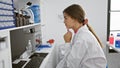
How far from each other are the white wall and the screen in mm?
974

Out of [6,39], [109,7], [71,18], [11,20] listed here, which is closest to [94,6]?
[109,7]

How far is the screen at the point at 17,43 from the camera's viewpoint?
71.4 inches

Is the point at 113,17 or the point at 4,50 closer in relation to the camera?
the point at 4,50

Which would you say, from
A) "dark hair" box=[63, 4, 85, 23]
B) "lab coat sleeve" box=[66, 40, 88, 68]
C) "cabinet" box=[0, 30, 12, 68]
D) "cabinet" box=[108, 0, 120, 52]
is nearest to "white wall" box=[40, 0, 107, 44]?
"cabinet" box=[108, 0, 120, 52]

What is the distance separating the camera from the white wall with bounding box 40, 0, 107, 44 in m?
3.14

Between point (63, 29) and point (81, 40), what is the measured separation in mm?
1684

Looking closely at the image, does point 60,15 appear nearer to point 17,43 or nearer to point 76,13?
point 17,43

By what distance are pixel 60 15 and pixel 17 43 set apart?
4.56ft

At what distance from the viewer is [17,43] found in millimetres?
1948

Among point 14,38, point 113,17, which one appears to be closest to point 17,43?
point 14,38

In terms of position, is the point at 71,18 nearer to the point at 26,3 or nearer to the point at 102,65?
the point at 102,65

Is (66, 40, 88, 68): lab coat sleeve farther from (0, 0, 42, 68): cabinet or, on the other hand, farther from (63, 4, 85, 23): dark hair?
(0, 0, 42, 68): cabinet

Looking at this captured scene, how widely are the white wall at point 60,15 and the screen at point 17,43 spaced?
97 centimetres

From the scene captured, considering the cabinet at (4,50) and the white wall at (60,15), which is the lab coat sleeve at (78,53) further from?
the white wall at (60,15)
